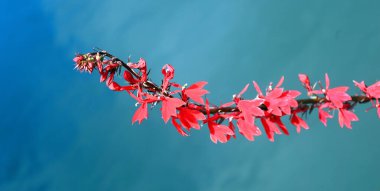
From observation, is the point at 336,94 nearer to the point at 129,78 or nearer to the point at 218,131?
the point at 218,131

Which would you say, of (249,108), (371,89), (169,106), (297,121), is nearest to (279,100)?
(249,108)

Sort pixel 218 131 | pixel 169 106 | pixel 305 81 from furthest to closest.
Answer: pixel 305 81 → pixel 218 131 → pixel 169 106

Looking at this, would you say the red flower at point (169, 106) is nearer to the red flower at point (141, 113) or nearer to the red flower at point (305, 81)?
the red flower at point (141, 113)

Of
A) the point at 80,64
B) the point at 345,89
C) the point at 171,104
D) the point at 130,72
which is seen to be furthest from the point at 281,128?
the point at 80,64

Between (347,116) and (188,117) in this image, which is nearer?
(188,117)

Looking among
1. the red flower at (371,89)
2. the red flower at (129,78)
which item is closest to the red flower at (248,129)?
the red flower at (129,78)

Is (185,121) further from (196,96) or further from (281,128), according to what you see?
(281,128)
